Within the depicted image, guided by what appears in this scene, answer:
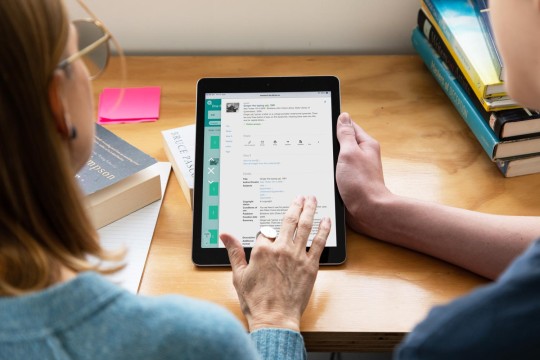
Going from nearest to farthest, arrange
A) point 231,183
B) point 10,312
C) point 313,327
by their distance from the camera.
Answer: point 10,312, point 313,327, point 231,183

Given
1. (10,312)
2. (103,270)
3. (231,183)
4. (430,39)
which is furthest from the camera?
(430,39)

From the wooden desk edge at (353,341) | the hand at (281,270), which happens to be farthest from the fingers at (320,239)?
the wooden desk edge at (353,341)

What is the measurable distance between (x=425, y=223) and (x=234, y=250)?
27cm

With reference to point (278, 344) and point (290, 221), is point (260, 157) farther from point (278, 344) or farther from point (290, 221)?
point (278, 344)

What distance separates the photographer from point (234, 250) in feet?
3.08

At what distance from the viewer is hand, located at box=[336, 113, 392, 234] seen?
0.98 meters

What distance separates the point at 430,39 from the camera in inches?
48.6

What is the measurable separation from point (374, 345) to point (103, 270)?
0.38 m

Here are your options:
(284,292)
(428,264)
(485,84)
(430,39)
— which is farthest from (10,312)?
(430,39)

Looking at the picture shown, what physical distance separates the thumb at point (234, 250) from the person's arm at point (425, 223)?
0.56 ft

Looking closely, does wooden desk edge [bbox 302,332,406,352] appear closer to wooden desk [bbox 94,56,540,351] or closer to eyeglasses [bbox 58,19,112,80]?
wooden desk [bbox 94,56,540,351]

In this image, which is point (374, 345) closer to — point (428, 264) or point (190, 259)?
point (428, 264)

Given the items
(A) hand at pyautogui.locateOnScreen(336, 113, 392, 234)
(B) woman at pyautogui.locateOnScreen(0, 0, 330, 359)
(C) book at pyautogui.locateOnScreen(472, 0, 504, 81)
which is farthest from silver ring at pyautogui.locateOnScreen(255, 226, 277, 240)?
(C) book at pyautogui.locateOnScreen(472, 0, 504, 81)

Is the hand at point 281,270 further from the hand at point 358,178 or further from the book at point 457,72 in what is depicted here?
the book at point 457,72
